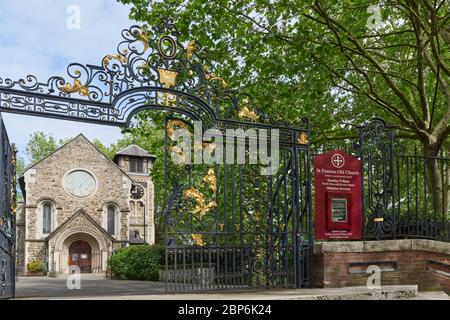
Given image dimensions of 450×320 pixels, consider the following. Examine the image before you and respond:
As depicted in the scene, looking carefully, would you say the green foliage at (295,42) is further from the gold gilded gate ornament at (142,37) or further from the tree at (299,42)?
the gold gilded gate ornament at (142,37)

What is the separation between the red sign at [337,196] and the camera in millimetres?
11281

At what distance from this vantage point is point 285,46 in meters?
17.2

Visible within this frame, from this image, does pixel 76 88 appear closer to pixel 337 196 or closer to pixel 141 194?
pixel 337 196

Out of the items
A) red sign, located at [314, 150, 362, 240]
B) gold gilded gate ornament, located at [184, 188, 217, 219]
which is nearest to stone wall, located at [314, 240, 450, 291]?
red sign, located at [314, 150, 362, 240]

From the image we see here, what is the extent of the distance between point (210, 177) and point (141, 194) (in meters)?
36.5

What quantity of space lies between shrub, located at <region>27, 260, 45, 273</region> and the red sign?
31.1 m

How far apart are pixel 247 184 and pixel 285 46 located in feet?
22.3

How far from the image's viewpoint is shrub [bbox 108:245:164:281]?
24703 millimetres

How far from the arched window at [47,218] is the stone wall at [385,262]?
33.0 meters

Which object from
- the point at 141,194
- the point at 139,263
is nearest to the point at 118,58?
the point at 139,263

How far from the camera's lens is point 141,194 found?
46.8 metres

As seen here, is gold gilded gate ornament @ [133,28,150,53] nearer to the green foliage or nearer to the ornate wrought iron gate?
the ornate wrought iron gate

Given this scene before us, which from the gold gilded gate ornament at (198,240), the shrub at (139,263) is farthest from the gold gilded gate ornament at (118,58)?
the shrub at (139,263)

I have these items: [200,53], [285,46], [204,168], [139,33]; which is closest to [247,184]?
[204,168]
